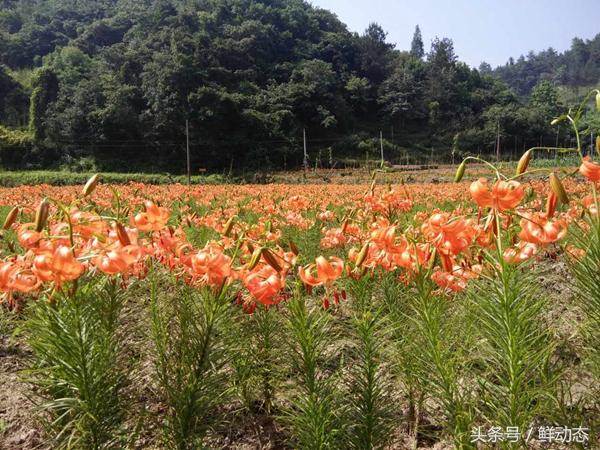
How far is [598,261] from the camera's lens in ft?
4.00

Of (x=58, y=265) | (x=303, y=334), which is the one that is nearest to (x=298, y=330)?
(x=303, y=334)

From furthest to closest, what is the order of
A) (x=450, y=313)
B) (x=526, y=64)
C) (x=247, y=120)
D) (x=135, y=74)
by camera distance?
(x=526, y=64) < (x=135, y=74) < (x=247, y=120) < (x=450, y=313)

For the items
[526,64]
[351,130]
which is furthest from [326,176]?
[526,64]

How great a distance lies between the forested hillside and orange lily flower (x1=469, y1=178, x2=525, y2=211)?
66.8 ft

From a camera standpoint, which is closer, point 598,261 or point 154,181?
point 598,261

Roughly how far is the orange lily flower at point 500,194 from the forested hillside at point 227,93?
66.8 feet

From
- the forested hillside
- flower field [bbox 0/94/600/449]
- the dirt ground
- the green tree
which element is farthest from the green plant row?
the green tree

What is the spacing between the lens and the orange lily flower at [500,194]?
3.45ft

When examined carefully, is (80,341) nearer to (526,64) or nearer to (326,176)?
(326,176)

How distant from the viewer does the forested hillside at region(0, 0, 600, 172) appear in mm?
33125

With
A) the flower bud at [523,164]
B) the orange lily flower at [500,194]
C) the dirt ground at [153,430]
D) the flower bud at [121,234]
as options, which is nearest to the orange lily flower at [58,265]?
the flower bud at [121,234]

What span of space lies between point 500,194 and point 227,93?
1408 inches

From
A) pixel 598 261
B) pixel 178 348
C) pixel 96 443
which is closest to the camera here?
pixel 598 261

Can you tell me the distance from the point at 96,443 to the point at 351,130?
43.4 metres
